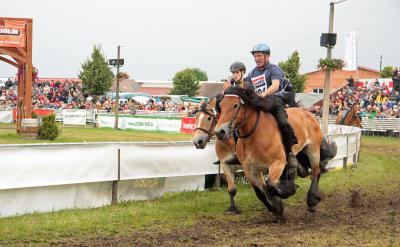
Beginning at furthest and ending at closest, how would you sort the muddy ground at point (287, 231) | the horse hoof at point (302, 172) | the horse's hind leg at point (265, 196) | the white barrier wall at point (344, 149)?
the white barrier wall at point (344, 149)
the horse hoof at point (302, 172)
the horse's hind leg at point (265, 196)
the muddy ground at point (287, 231)

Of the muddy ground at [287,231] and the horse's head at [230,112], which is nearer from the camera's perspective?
the muddy ground at [287,231]

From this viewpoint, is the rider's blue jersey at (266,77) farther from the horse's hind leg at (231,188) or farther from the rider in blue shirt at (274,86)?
the horse's hind leg at (231,188)

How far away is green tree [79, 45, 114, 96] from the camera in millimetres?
56875

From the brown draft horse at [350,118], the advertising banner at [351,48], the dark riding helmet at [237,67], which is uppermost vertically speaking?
the advertising banner at [351,48]

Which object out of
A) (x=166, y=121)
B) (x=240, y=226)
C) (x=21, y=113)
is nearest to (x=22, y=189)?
(x=240, y=226)

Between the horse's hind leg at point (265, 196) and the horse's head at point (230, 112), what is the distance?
101 centimetres

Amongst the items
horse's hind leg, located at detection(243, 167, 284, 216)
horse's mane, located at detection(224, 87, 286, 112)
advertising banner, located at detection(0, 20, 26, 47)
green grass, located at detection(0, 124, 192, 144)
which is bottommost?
green grass, located at detection(0, 124, 192, 144)

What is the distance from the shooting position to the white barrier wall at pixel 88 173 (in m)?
8.21

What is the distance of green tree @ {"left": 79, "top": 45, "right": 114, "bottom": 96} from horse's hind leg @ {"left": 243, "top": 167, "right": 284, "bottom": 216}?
49.9m

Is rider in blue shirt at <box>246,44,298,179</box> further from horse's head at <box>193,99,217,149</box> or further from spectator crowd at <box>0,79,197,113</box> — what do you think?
spectator crowd at <box>0,79,197,113</box>

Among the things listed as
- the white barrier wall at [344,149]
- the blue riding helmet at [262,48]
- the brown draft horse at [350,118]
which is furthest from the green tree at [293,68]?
the blue riding helmet at [262,48]

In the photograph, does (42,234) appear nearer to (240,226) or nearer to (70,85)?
(240,226)

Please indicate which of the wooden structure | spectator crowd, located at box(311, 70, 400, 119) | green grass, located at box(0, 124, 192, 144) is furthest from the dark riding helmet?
spectator crowd, located at box(311, 70, 400, 119)

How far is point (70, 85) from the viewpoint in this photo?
57.3 meters
